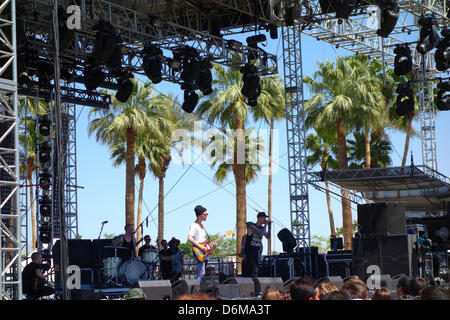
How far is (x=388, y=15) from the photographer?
14250 millimetres

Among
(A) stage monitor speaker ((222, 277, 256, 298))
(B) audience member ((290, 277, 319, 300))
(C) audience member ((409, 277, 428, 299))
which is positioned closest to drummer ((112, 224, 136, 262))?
(A) stage monitor speaker ((222, 277, 256, 298))

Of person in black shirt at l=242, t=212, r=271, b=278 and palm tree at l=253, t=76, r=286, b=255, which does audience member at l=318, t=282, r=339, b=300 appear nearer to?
person in black shirt at l=242, t=212, r=271, b=278

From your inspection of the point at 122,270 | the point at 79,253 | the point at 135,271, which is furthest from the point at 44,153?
the point at 135,271

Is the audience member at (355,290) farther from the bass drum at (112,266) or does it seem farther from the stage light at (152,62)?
the stage light at (152,62)

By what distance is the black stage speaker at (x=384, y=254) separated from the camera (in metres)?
12.7

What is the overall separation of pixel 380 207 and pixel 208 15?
706 centimetres

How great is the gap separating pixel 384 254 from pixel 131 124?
628 inches

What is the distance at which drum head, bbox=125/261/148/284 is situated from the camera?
1315cm

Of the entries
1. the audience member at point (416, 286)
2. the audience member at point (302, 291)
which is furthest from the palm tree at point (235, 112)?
the audience member at point (302, 291)

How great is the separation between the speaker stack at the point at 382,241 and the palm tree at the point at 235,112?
1254cm

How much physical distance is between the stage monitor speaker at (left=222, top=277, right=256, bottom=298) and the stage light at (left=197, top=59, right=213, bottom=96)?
8.87 m

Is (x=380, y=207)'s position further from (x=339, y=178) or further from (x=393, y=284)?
(x=339, y=178)

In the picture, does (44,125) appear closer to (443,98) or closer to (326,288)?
(443,98)
